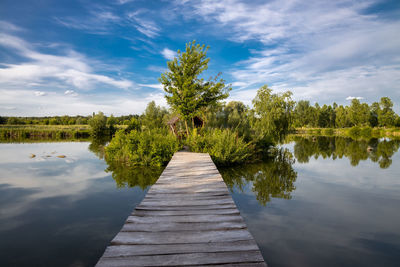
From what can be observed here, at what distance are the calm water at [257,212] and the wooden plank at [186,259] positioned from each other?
237 cm

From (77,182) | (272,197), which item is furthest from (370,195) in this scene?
(77,182)

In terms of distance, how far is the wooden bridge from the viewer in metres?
2.28

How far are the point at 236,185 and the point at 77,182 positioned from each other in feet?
25.2

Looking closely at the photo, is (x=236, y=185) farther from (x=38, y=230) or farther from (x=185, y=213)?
(x=38, y=230)

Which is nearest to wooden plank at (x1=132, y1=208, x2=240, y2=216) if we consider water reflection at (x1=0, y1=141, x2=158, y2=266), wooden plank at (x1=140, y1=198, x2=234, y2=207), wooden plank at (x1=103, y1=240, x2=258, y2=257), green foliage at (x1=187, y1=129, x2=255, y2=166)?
wooden plank at (x1=140, y1=198, x2=234, y2=207)

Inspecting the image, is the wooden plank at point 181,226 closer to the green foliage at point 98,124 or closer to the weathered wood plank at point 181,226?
the weathered wood plank at point 181,226

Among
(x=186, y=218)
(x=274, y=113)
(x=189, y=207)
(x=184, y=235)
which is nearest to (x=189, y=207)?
(x=189, y=207)

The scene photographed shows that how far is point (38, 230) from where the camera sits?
5559 mm

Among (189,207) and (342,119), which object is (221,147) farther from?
(342,119)

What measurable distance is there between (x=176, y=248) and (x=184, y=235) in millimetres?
336

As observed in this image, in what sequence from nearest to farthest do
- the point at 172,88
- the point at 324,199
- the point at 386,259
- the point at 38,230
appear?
the point at 386,259 < the point at 38,230 < the point at 324,199 < the point at 172,88

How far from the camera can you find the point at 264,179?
35.4 ft

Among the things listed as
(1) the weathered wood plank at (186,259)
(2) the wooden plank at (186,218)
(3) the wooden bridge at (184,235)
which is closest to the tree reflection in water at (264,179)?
(3) the wooden bridge at (184,235)

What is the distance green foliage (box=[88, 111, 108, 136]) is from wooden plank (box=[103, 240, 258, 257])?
48690 millimetres
